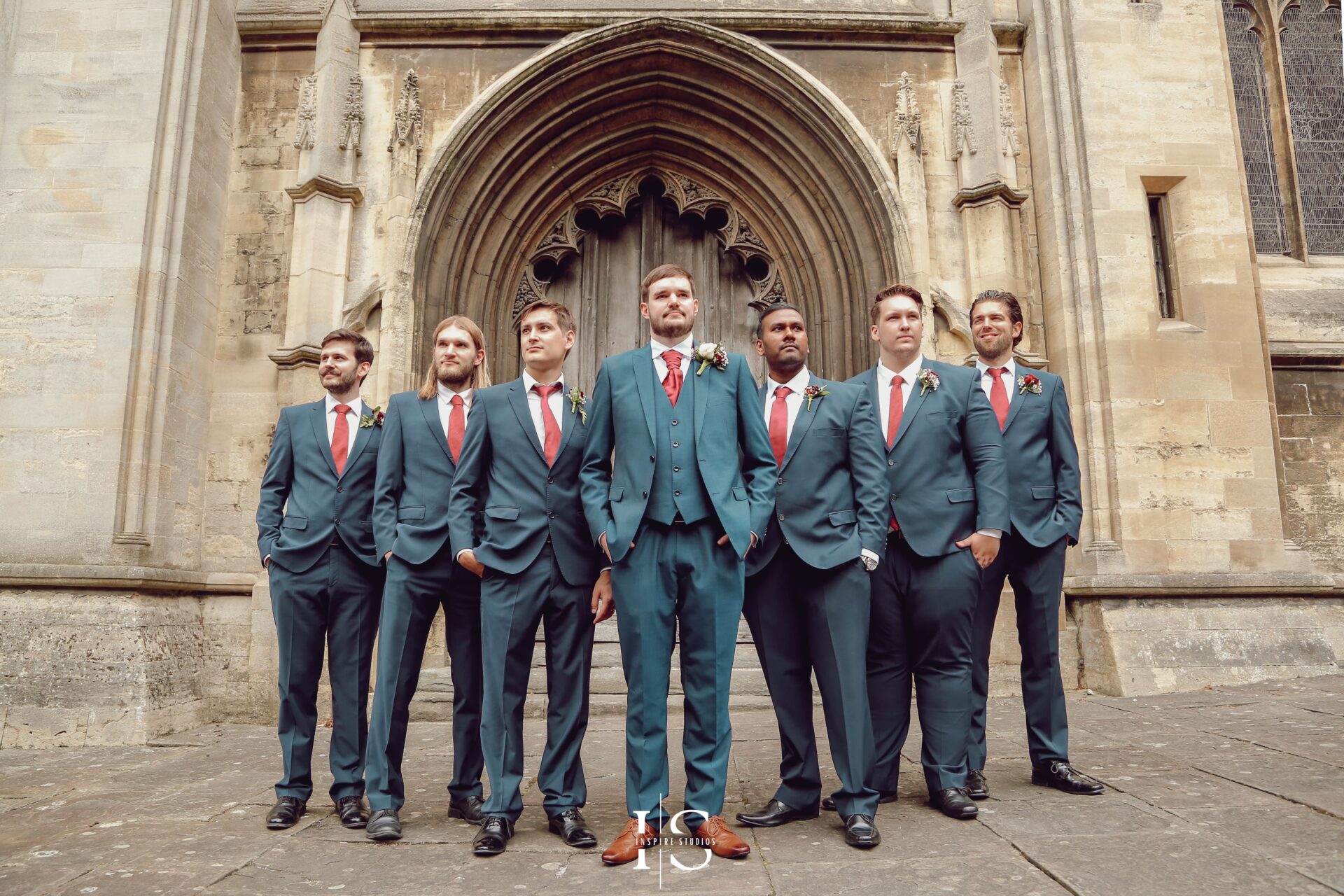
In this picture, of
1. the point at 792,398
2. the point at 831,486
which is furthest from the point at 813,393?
the point at 831,486

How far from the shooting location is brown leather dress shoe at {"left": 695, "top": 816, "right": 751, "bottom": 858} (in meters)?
2.85

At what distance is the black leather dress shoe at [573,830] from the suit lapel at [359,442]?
65.8 inches

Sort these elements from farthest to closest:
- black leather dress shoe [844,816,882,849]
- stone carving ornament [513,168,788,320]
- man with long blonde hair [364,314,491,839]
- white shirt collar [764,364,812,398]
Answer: stone carving ornament [513,168,788,320], white shirt collar [764,364,812,398], man with long blonde hair [364,314,491,839], black leather dress shoe [844,816,882,849]

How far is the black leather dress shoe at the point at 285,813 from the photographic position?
3.40 metres

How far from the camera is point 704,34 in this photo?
319 inches

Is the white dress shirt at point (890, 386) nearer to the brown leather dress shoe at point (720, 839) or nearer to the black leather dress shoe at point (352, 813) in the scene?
the brown leather dress shoe at point (720, 839)

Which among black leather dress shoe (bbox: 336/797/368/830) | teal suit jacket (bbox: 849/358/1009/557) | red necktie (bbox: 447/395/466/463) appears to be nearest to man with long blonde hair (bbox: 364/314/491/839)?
red necktie (bbox: 447/395/466/463)

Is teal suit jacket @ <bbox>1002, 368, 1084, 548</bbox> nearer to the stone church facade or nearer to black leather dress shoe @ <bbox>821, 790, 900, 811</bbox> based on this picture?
black leather dress shoe @ <bbox>821, 790, 900, 811</bbox>

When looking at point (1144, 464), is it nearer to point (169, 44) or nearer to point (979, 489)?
point (979, 489)

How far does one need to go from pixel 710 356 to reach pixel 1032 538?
1684mm

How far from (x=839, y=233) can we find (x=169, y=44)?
5.72 meters

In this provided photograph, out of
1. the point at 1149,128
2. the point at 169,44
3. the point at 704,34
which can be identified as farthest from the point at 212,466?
the point at 1149,128

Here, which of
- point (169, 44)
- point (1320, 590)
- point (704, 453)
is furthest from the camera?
point (169, 44)

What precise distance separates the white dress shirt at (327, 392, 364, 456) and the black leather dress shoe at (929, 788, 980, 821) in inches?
107
